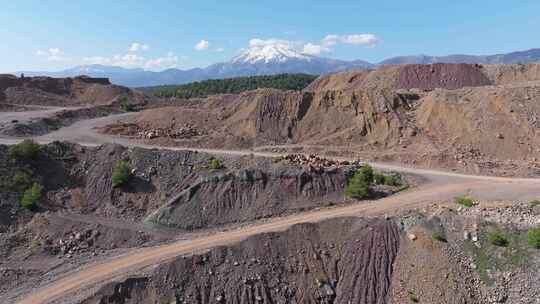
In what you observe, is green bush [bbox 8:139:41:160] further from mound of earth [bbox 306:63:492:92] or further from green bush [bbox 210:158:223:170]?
mound of earth [bbox 306:63:492:92]

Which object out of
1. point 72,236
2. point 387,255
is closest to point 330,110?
point 387,255

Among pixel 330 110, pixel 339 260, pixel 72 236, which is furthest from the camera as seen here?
pixel 330 110

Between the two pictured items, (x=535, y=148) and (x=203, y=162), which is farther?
(x=535, y=148)

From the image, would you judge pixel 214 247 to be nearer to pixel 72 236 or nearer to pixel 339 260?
pixel 339 260

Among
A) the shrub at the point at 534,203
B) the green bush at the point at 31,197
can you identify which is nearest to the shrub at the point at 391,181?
the shrub at the point at 534,203

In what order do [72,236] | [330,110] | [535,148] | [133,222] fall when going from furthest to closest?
1. [330,110]
2. [535,148]
3. [133,222]
4. [72,236]

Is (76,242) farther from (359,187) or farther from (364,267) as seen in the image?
(359,187)

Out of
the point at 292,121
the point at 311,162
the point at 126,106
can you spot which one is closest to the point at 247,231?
the point at 311,162

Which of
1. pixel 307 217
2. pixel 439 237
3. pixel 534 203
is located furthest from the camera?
pixel 307 217
